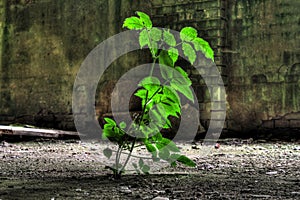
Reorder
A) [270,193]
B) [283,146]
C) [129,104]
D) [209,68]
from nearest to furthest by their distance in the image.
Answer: [270,193]
[283,146]
[209,68]
[129,104]

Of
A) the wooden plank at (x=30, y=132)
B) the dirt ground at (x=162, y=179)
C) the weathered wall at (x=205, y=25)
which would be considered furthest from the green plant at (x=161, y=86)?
the wooden plank at (x=30, y=132)

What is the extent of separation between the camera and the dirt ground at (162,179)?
5.62ft

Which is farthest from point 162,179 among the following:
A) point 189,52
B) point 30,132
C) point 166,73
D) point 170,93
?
point 30,132

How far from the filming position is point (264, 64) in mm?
4660

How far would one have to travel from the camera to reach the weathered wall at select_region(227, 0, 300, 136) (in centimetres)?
454

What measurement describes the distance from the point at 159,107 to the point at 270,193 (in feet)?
2.21

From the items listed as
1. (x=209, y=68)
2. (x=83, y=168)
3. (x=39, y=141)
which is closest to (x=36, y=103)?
(x=39, y=141)

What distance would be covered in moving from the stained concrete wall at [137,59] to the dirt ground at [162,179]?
1364 millimetres

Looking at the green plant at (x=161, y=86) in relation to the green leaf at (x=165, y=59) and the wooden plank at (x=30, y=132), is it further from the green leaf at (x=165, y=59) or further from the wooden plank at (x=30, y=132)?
the wooden plank at (x=30, y=132)

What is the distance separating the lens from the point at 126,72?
522 cm

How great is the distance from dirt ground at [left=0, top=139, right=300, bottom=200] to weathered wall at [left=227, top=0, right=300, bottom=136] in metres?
1.28

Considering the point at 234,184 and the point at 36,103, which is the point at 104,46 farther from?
the point at 234,184

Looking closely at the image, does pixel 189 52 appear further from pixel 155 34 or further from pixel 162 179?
pixel 162 179

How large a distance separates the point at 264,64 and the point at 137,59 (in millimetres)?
1586
